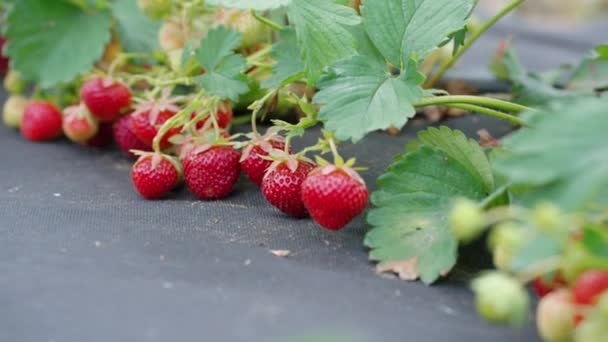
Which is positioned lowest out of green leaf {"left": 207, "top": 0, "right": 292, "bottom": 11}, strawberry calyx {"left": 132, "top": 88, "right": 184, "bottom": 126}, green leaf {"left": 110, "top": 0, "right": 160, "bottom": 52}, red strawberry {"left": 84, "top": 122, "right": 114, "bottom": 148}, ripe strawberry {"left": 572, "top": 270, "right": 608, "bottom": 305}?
red strawberry {"left": 84, "top": 122, "right": 114, "bottom": 148}

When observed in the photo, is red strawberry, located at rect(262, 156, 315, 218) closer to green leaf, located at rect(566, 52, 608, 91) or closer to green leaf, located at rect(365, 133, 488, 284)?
green leaf, located at rect(365, 133, 488, 284)

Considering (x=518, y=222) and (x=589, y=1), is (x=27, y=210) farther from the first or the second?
(x=589, y=1)

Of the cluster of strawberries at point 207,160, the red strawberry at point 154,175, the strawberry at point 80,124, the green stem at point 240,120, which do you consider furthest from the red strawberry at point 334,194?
the strawberry at point 80,124

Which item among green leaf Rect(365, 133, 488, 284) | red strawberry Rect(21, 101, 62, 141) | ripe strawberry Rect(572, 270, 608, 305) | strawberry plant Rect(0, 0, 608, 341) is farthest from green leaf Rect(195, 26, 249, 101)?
ripe strawberry Rect(572, 270, 608, 305)

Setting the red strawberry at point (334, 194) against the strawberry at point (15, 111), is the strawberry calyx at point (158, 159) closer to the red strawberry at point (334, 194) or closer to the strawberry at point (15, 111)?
the red strawberry at point (334, 194)

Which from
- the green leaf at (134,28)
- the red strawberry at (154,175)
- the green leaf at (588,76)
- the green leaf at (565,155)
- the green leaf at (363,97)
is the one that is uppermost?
the green leaf at (565,155)

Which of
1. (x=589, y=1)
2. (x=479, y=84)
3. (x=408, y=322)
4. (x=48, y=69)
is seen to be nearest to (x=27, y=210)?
(x=48, y=69)
